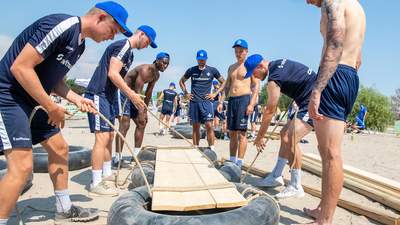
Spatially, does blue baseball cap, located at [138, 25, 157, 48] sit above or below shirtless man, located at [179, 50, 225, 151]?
above

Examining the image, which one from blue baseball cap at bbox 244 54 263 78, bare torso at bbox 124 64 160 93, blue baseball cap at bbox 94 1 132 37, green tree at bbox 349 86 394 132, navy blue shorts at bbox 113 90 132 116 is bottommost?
green tree at bbox 349 86 394 132

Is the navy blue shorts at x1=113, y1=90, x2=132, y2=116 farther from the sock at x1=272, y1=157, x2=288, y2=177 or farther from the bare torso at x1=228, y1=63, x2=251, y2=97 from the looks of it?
the sock at x1=272, y1=157, x2=288, y2=177

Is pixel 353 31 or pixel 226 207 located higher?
pixel 353 31

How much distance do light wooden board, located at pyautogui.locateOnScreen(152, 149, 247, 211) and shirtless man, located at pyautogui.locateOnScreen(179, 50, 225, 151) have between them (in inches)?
111

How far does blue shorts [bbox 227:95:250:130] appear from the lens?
20.5 ft

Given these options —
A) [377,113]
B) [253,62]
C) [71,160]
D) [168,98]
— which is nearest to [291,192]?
[253,62]

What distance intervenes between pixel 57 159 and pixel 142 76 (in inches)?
121

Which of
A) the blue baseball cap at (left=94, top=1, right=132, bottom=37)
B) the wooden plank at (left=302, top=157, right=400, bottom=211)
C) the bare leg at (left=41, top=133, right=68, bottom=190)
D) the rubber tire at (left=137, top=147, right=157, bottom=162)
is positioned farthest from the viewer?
the rubber tire at (left=137, top=147, right=157, bottom=162)

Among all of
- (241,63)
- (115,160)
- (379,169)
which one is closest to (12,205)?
(115,160)

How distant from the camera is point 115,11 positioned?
2908 mm

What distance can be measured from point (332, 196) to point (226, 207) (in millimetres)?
896

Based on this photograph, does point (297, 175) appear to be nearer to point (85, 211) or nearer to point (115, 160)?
point (85, 211)

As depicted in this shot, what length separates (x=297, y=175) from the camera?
453cm

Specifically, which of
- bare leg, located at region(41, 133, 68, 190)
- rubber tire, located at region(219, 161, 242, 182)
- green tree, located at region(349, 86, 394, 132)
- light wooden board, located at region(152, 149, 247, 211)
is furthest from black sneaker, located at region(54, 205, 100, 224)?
green tree, located at region(349, 86, 394, 132)
